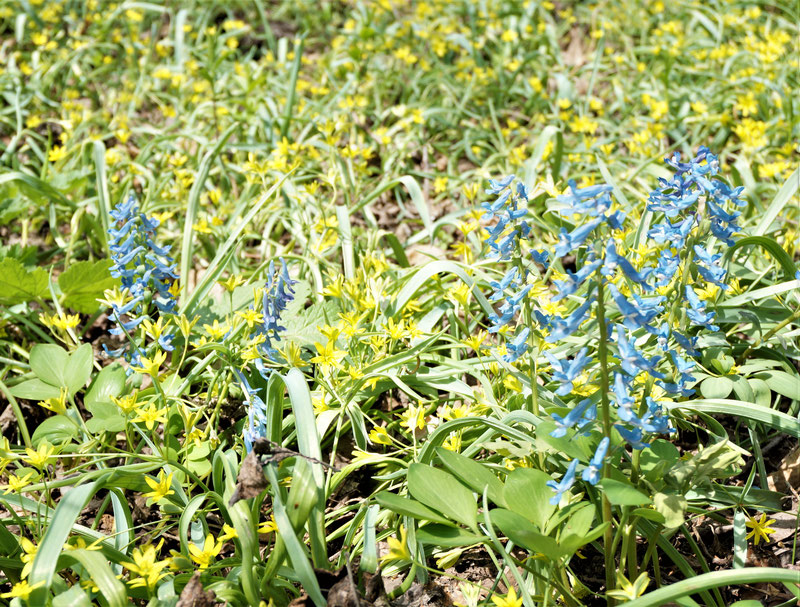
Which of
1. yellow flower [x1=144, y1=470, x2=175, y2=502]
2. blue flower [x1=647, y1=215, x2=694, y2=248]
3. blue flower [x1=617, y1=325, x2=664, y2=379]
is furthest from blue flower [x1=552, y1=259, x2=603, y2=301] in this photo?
yellow flower [x1=144, y1=470, x2=175, y2=502]

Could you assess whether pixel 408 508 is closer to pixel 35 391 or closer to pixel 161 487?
pixel 161 487

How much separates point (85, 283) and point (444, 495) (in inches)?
61.0

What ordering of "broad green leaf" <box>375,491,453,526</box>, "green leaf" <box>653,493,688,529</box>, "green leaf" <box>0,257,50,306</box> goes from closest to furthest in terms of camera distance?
"green leaf" <box>653,493,688,529</box> → "broad green leaf" <box>375,491,453,526</box> → "green leaf" <box>0,257,50,306</box>

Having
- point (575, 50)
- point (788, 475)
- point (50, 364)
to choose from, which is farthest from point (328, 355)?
point (575, 50)

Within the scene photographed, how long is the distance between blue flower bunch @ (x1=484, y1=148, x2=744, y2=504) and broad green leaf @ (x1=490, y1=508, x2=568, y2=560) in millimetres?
85

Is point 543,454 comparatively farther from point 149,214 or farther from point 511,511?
point 149,214

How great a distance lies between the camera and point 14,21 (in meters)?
4.71

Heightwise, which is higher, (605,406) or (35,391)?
(605,406)

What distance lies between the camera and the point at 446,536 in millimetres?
1435

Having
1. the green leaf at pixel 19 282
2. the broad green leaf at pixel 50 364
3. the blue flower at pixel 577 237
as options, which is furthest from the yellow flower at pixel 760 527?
the green leaf at pixel 19 282

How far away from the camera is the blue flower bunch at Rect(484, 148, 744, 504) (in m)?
1.22

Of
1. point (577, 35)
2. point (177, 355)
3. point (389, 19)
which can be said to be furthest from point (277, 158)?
point (577, 35)


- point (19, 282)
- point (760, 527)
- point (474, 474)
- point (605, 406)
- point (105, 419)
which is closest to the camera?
point (605, 406)

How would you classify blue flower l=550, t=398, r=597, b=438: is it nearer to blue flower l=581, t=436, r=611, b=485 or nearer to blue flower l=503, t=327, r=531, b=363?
blue flower l=581, t=436, r=611, b=485
